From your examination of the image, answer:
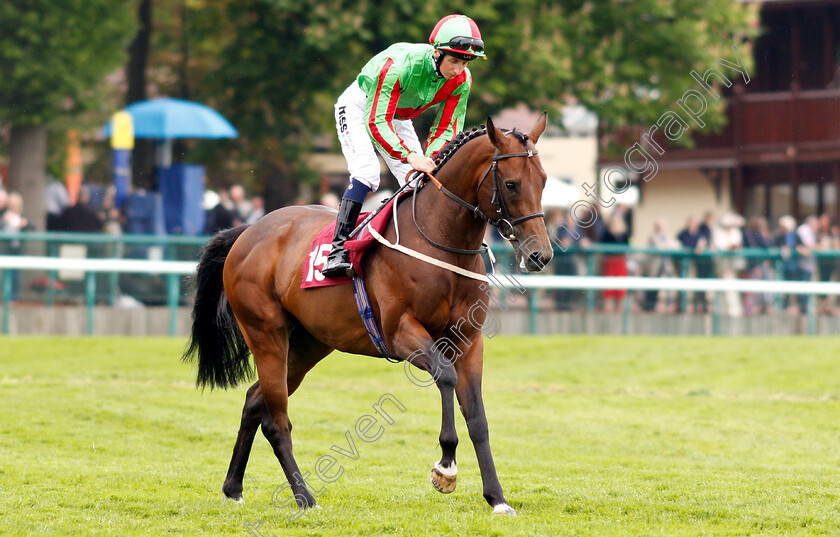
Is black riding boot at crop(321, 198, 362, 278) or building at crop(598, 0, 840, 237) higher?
building at crop(598, 0, 840, 237)

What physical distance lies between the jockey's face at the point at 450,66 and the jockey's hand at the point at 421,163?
47cm

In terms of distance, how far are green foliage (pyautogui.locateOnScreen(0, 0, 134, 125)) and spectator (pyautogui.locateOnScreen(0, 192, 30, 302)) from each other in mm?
4883

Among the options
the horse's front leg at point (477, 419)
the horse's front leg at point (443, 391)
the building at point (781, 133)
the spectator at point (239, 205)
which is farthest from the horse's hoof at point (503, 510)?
the building at point (781, 133)

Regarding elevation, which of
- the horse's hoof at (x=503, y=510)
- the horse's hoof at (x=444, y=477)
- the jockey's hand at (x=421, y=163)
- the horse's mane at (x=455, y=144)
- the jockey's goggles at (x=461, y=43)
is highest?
the jockey's goggles at (x=461, y=43)

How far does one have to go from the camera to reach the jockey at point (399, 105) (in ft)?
20.3

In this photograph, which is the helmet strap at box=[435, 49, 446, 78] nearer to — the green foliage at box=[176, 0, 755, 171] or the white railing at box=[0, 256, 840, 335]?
the white railing at box=[0, 256, 840, 335]

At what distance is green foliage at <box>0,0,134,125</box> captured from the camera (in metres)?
19.5

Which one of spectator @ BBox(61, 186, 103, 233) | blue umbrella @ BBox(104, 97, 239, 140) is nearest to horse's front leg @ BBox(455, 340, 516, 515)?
spectator @ BBox(61, 186, 103, 233)

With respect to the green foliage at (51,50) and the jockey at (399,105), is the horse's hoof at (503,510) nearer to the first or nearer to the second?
the jockey at (399,105)

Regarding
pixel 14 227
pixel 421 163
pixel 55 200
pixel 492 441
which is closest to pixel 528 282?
pixel 492 441

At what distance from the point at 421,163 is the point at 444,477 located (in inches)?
65.5

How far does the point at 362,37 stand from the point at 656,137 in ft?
29.9

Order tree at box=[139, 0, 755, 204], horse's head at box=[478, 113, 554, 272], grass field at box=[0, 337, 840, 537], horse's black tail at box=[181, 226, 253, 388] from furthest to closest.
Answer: tree at box=[139, 0, 755, 204] → horse's black tail at box=[181, 226, 253, 388] → grass field at box=[0, 337, 840, 537] → horse's head at box=[478, 113, 554, 272]

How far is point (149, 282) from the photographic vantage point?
1470cm
